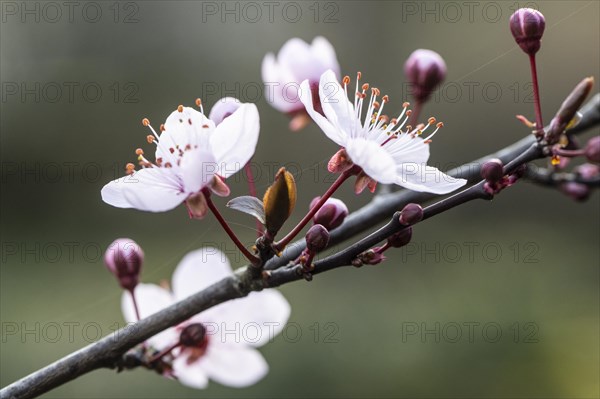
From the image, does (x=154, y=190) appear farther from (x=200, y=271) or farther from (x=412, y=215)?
(x=200, y=271)

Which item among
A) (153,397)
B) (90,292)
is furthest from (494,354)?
(90,292)

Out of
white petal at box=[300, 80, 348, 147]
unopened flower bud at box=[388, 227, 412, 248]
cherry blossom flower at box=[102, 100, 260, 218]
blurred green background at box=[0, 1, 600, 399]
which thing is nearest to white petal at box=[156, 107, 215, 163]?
cherry blossom flower at box=[102, 100, 260, 218]

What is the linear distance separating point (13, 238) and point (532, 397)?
2562 millimetres

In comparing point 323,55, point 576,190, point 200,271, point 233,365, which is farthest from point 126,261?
point 576,190

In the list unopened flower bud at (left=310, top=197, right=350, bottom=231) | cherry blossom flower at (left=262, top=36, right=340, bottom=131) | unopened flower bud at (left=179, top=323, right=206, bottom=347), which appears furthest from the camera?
cherry blossom flower at (left=262, top=36, right=340, bottom=131)

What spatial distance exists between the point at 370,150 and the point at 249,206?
127 mm

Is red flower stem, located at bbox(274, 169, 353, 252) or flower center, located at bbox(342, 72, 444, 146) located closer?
red flower stem, located at bbox(274, 169, 353, 252)

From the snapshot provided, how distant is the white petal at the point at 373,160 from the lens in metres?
0.63

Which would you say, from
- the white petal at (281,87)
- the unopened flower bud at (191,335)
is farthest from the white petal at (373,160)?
the white petal at (281,87)

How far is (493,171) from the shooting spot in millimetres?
630

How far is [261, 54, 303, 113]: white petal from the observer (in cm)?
120

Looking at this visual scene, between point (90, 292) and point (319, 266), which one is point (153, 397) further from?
point (319, 266)

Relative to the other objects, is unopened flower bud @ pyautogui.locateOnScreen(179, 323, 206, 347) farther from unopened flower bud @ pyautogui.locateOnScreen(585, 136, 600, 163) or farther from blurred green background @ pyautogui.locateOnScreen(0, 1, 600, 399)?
blurred green background @ pyautogui.locateOnScreen(0, 1, 600, 399)

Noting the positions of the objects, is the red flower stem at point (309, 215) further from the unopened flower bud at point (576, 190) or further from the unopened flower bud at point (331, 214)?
the unopened flower bud at point (576, 190)
